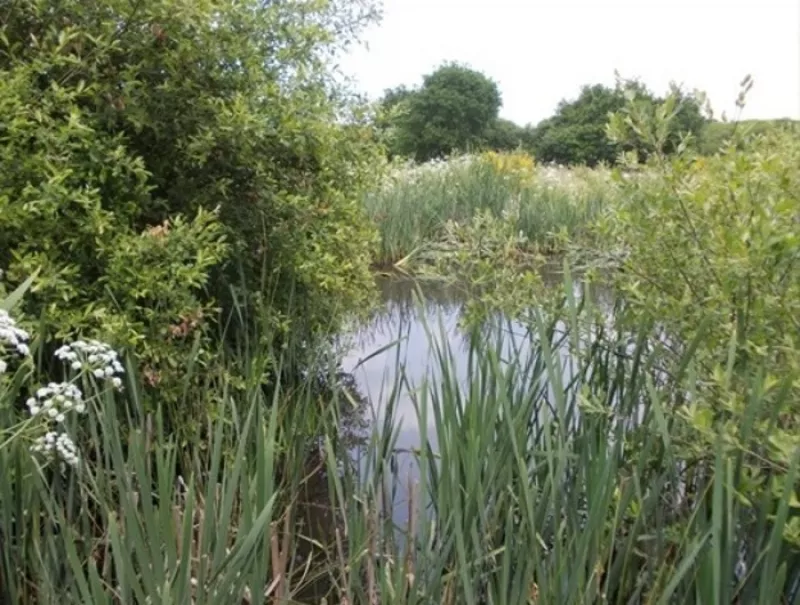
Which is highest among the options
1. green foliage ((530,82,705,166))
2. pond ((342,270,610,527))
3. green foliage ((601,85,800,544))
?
green foliage ((530,82,705,166))

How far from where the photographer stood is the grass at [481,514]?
124cm

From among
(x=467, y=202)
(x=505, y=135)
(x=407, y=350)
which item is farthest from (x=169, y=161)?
(x=505, y=135)

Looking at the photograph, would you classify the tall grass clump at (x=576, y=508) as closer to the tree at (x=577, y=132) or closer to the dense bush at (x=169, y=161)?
the dense bush at (x=169, y=161)

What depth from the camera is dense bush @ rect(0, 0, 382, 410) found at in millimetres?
2367

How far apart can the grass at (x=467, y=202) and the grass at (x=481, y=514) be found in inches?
226

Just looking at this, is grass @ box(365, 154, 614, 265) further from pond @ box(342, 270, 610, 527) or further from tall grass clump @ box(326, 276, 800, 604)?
tall grass clump @ box(326, 276, 800, 604)

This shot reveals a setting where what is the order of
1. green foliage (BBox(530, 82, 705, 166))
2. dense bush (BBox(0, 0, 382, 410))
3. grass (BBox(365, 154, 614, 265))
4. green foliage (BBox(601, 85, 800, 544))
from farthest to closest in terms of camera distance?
green foliage (BBox(530, 82, 705, 166))
grass (BBox(365, 154, 614, 265))
dense bush (BBox(0, 0, 382, 410))
green foliage (BBox(601, 85, 800, 544))

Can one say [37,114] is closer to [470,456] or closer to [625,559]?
[470,456]

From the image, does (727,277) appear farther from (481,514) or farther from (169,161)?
(169,161)

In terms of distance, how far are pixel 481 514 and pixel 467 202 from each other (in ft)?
24.7

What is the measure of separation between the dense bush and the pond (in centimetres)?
44

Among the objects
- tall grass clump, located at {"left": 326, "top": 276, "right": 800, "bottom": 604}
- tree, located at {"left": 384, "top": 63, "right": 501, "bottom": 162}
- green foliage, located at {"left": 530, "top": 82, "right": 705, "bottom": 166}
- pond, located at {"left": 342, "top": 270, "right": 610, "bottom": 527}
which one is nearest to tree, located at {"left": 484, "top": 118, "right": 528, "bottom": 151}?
tree, located at {"left": 384, "top": 63, "right": 501, "bottom": 162}

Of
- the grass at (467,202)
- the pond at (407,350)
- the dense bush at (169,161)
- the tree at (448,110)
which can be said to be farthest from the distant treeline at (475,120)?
the dense bush at (169,161)

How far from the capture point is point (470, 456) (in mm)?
1535
